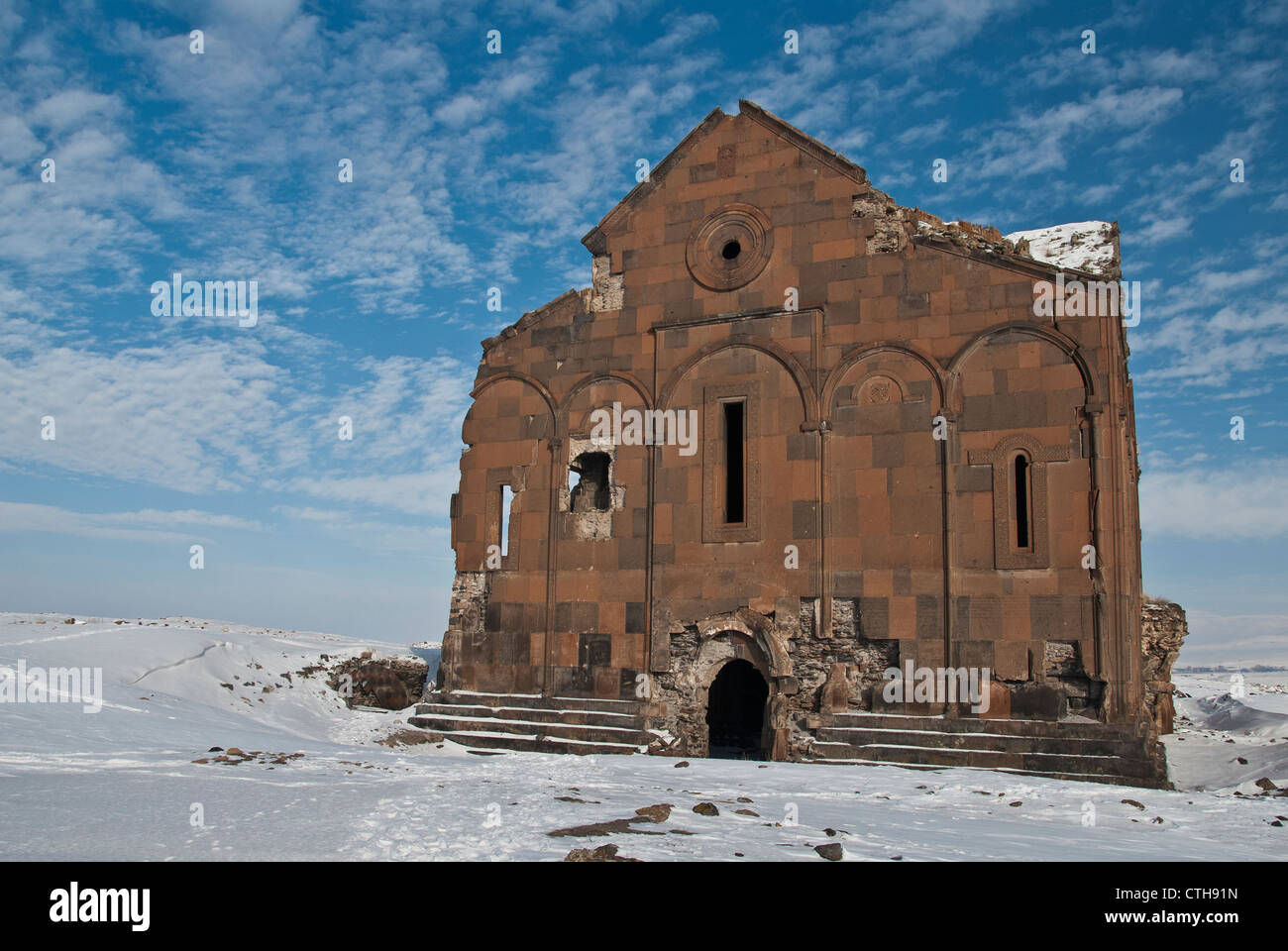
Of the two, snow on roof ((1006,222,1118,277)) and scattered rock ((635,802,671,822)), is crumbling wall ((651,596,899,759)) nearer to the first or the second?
snow on roof ((1006,222,1118,277))

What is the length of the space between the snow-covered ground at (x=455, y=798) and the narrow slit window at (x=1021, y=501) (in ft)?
9.42

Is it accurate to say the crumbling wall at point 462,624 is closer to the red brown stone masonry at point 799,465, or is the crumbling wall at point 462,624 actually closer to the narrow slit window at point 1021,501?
the red brown stone masonry at point 799,465

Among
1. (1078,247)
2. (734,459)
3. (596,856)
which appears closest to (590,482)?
(734,459)

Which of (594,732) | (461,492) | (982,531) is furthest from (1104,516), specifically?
(461,492)

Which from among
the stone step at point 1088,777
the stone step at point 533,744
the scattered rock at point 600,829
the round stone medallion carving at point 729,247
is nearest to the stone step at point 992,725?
the stone step at point 1088,777

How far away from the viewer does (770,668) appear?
12562 millimetres

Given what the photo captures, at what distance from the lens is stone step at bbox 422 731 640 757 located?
506 inches

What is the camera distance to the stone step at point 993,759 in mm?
10492

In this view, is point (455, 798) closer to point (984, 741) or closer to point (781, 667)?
point (781, 667)

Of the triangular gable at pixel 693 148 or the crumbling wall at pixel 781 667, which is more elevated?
the triangular gable at pixel 693 148

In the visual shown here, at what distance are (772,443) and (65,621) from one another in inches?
459

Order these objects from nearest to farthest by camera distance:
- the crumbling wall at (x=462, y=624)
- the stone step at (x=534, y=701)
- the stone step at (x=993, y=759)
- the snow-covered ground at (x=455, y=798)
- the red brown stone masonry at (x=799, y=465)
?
the snow-covered ground at (x=455, y=798) → the stone step at (x=993, y=759) → the red brown stone masonry at (x=799, y=465) → the stone step at (x=534, y=701) → the crumbling wall at (x=462, y=624)

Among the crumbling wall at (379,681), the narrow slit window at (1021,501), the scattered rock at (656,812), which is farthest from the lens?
the crumbling wall at (379,681)
